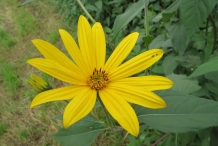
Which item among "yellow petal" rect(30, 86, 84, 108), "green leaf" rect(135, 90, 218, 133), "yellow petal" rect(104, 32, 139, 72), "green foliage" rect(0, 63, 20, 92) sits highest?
"green foliage" rect(0, 63, 20, 92)

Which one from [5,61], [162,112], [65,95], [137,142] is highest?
[5,61]

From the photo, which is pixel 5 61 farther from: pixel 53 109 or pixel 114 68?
pixel 114 68

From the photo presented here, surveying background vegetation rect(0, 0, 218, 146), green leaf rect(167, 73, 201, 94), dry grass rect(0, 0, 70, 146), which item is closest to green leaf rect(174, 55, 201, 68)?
background vegetation rect(0, 0, 218, 146)

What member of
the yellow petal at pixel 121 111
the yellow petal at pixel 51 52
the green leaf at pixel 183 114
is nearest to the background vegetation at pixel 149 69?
the green leaf at pixel 183 114

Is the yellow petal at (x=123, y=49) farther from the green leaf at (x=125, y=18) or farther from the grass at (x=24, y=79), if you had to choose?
the grass at (x=24, y=79)

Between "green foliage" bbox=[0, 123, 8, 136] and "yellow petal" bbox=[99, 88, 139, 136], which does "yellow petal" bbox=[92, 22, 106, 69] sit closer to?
"yellow petal" bbox=[99, 88, 139, 136]

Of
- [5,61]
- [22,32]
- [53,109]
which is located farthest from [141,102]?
[22,32]

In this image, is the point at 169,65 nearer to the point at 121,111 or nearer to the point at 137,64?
the point at 137,64
